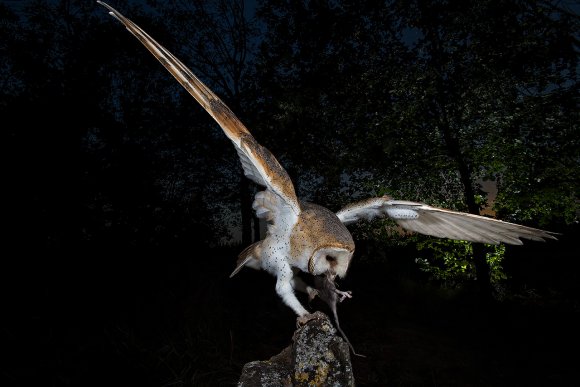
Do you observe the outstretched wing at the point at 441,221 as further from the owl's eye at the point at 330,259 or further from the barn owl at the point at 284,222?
the owl's eye at the point at 330,259

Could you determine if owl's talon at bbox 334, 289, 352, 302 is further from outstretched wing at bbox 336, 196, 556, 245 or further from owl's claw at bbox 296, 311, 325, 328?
outstretched wing at bbox 336, 196, 556, 245

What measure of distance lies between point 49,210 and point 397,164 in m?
6.98

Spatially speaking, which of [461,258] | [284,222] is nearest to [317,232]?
[284,222]

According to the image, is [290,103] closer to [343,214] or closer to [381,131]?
[381,131]

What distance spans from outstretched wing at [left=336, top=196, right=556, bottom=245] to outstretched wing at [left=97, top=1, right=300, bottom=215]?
2.74 ft

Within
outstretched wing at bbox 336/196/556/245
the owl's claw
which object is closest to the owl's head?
the owl's claw

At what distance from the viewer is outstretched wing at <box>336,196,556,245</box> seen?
2.44 m

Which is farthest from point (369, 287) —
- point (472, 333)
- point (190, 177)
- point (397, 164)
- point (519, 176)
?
point (190, 177)

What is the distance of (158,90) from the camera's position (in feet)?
43.4

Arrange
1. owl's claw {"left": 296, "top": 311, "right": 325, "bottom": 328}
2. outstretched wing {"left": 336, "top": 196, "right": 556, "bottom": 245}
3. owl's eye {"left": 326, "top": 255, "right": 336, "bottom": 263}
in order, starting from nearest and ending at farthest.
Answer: owl's claw {"left": 296, "top": 311, "right": 325, "bottom": 328}, owl's eye {"left": 326, "top": 255, "right": 336, "bottom": 263}, outstretched wing {"left": 336, "top": 196, "right": 556, "bottom": 245}

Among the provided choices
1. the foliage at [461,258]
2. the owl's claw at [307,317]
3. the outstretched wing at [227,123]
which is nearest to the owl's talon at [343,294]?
the owl's claw at [307,317]

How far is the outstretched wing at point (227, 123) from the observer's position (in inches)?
74.7

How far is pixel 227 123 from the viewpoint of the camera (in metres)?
1.95

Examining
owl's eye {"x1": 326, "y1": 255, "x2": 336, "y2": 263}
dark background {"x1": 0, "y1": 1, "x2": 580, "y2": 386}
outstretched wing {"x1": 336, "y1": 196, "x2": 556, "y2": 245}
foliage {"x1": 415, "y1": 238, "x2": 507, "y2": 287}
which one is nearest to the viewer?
owl's eye {"x1": 326, "y1": 255, "x2": 336, "y2": 263}
